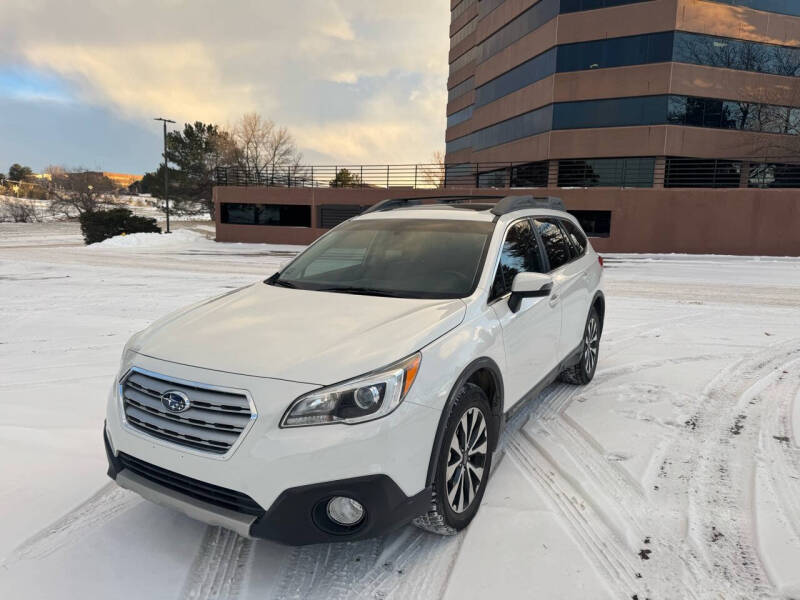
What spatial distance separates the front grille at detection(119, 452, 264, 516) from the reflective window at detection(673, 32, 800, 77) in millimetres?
29363

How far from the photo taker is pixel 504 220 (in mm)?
3824

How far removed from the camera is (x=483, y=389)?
10.0ft

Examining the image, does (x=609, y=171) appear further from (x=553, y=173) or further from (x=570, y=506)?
(x=570, y=506)

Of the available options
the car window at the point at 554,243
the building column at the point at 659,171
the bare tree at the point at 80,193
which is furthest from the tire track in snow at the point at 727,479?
the bare tree at the point at 80,193

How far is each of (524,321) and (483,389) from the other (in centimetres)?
67

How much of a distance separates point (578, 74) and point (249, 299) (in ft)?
91.7

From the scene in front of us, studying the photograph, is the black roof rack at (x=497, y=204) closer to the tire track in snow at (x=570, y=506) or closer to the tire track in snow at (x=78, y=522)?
the tire track in snow at (x=570, y=506)

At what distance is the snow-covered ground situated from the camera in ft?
8.09

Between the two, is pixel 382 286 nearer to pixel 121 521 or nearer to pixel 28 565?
pixel 121 521

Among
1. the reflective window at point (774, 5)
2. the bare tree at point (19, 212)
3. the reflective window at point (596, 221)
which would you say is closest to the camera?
the reflective window at point (596, 221)

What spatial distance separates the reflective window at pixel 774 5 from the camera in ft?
83.7

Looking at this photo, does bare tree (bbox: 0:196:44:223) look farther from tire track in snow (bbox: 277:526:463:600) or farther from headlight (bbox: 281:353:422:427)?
headlight (bbox: 281:353:422:427)

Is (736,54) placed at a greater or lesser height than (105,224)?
greater

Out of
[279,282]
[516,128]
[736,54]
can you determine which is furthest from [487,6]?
[279,282]
